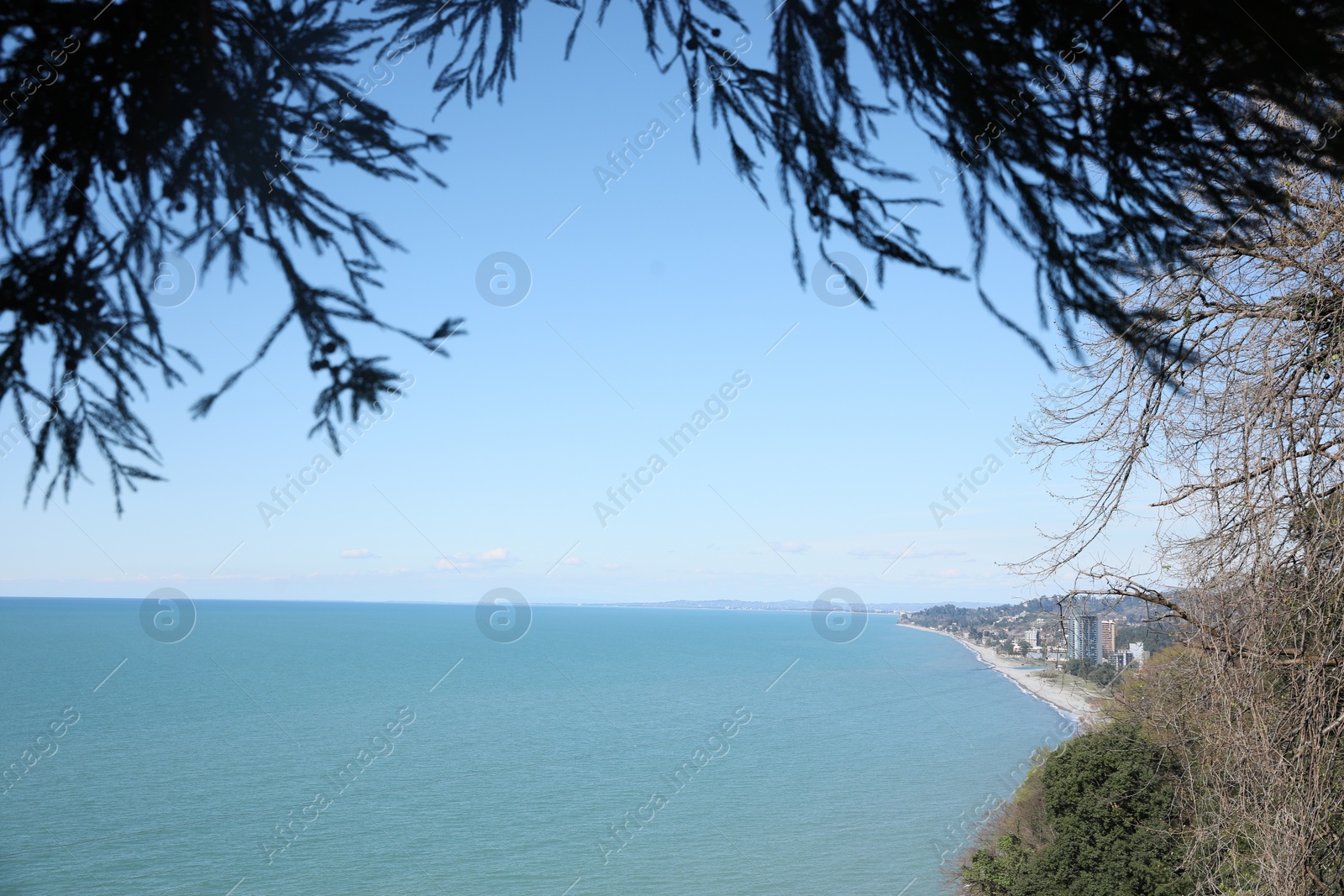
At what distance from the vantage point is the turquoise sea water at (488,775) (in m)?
33.3

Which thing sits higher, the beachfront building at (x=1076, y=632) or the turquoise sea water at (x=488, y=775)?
the beachfront building at (x=1076, y=632)

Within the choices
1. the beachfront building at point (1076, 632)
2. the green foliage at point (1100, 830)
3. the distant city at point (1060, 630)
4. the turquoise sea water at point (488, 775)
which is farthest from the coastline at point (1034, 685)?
the beachfront building at point (1076, 632)

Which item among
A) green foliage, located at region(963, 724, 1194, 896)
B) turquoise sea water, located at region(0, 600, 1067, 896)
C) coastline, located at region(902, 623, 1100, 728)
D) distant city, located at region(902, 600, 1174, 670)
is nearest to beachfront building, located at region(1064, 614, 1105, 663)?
distant city, located at region(902, 600, 1174, 670)

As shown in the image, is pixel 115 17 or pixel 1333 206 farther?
pixel 1333 206

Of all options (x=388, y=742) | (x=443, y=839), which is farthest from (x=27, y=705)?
(x=443, y=839)

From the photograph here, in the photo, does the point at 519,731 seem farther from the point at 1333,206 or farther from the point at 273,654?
the point at 1333,206

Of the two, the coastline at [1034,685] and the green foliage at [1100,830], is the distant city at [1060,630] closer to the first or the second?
the coastline at [1034,685]

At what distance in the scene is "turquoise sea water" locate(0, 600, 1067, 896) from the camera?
33312 mm

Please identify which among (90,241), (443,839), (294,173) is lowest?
(443,839)

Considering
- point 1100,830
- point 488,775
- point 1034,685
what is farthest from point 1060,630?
point 1034,685

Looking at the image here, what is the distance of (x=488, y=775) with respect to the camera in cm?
4622

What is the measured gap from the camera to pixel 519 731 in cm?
5703

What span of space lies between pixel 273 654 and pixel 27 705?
35.6 meters

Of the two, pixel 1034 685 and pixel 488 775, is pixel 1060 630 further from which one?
pixel 1034 685
